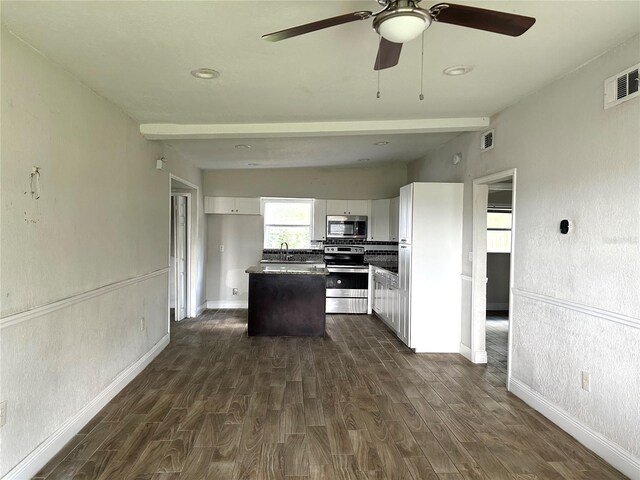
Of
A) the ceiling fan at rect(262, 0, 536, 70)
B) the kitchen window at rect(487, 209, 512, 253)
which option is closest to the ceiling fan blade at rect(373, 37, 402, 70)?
the ceiling fan at rect(262, 0, 536, 70)

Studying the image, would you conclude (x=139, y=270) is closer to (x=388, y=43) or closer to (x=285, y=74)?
(x=285, y=74)

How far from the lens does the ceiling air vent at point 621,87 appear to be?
2.25m

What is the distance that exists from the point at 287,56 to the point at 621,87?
198cm

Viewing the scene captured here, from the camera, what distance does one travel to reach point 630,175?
2.27 metres

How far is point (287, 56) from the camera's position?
2.45m

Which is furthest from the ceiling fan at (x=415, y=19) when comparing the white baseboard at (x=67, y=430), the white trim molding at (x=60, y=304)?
the white baseboard at (x=67, y=430)

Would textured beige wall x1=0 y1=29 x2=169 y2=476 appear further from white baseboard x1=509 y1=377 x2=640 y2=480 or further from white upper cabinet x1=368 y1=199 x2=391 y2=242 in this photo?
white upper cabinet x1=368 y1=199 x2=391 y2=242

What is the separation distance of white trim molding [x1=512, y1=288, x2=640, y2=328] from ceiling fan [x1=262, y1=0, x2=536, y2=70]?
175 centimetres

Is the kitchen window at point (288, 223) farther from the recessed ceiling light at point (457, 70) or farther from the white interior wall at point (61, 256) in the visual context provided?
the recessed ceiling light at point (457, 70)

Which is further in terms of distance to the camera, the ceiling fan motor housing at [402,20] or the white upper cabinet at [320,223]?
the white upper cabinet at [320,223]

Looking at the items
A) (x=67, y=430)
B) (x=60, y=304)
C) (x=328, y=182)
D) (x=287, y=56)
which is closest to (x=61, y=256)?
(x=60, y=304)

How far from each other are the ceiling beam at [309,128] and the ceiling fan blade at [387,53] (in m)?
1.90

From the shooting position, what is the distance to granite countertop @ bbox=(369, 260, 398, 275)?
563 cm

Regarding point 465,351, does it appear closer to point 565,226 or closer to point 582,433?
point 582,433
